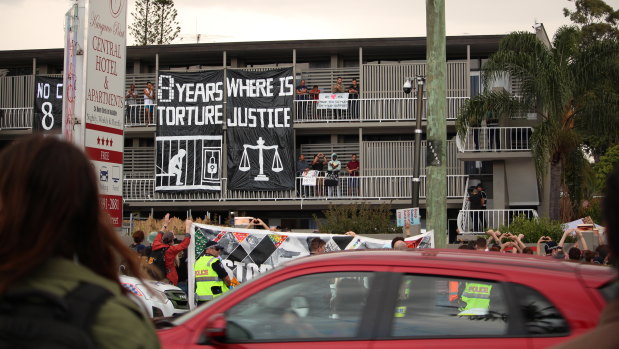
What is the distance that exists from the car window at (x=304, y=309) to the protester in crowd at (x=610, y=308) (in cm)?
288

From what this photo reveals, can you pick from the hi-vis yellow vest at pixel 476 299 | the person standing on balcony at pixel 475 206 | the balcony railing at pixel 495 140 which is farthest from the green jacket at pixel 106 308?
the balcony railing at pixel 495 140

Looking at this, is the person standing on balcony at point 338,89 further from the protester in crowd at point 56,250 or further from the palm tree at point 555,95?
the protester in crowd at point 56,250

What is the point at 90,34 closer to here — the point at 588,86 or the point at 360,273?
the point at 360,273

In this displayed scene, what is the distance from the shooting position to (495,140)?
29094 millimetres

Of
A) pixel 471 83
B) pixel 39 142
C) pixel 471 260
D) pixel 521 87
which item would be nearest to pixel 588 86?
pixel 521 87

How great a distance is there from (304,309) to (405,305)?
64 cm

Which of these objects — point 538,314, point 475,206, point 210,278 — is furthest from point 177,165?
point 538,314

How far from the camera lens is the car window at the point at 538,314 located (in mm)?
4559

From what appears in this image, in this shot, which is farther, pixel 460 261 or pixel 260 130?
pixel 260 130

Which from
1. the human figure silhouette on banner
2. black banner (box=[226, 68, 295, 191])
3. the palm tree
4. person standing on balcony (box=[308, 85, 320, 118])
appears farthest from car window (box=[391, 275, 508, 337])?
the human figure silhouette on banner

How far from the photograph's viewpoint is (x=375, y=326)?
4750 mm

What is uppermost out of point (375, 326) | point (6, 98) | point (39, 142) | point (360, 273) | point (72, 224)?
point (6, 98)

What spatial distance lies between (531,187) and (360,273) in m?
25.8

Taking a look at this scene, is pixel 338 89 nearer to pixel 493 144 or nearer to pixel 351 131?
pixel 351 131
